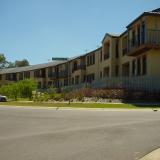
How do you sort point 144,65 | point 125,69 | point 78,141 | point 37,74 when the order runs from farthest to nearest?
point 37,74, point 125,69, point 144,65, point 78,141

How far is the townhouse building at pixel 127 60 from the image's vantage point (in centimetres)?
3887

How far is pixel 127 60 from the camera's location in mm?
48469

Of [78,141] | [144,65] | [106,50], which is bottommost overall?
[78,141]

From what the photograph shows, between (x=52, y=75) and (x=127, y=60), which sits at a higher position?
(x=52, y=75)

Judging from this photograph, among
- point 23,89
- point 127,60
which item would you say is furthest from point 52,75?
point 127,60

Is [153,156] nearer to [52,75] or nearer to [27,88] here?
[27,88]

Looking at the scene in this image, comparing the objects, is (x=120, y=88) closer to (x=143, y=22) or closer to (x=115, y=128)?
(x=143, y=22)

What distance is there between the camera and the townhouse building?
38866 mm

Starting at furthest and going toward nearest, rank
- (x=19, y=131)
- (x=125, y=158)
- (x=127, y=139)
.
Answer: (x=19, y=131) → (x=127, y=139) → (x=125, y=158)

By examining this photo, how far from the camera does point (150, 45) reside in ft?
128

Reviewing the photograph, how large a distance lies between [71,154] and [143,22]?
32.2m

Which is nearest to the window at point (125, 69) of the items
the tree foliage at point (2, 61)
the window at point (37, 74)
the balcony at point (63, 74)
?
the balcony at point (63, 74)

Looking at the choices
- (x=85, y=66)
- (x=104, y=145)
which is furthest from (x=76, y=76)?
(x=104, y=145)

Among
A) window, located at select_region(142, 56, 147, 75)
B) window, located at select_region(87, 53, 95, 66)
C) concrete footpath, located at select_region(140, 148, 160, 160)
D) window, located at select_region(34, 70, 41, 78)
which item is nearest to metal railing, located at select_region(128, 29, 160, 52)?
window, located at select_region(142, 56, 147, 75)
